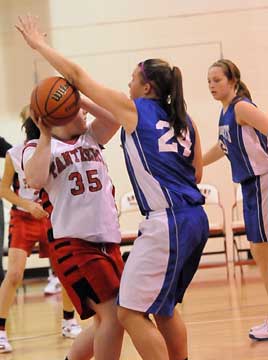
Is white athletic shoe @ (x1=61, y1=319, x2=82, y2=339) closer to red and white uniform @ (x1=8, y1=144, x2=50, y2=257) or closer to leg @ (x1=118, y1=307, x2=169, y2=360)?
red and white uniform @ (x1=8, y1=144, x2=50, y2=257)

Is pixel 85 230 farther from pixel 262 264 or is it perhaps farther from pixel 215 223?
pixel 215 223

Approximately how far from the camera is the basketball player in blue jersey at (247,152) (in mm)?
4898

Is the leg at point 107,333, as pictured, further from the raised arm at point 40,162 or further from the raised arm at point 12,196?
the raised arm at point 12,196

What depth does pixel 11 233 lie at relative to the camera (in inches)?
224

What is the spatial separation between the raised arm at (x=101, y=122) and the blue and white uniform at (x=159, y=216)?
0.35m

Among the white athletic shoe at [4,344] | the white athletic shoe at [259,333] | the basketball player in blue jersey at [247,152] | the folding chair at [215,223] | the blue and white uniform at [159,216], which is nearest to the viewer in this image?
the blue and white uniform at [159,216]

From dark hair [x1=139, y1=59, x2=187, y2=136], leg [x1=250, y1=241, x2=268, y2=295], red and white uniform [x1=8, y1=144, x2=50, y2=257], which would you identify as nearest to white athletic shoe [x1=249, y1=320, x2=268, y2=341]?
leg [x1=250, y1=241, x2=268, y2=295]

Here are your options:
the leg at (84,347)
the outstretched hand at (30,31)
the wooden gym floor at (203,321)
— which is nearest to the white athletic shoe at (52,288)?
the wooden gym floor at (203,321)

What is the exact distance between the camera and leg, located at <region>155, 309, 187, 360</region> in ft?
11.7

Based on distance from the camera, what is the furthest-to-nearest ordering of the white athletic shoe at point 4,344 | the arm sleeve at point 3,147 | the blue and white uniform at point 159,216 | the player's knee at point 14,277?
the arm sleeve at point 3,147, the player's knee at point 14,277, the white athletic shoe at point 4,344, the blue and white uniform at point 159,216

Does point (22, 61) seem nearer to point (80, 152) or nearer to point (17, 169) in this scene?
point (17, 169)

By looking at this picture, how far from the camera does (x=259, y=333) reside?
5023 mm

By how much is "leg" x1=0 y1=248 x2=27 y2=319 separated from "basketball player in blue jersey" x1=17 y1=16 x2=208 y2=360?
219 centimetres

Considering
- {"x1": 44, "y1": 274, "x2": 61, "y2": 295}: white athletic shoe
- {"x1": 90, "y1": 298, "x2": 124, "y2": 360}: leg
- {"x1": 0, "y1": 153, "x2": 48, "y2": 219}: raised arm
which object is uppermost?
{"x1": 0, "y1": 153, "x2": 48, "y2": 219}: raised arm
